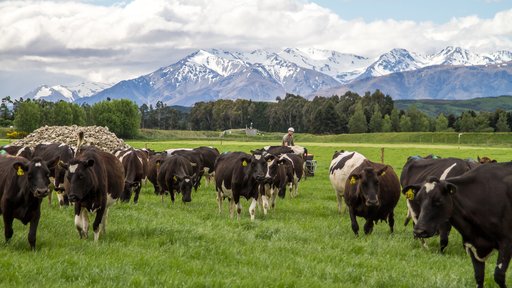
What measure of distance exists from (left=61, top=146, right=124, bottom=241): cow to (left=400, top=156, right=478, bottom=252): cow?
24.8 feet

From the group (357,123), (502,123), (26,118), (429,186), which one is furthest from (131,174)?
(502,123)

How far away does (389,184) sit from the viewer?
16.5m

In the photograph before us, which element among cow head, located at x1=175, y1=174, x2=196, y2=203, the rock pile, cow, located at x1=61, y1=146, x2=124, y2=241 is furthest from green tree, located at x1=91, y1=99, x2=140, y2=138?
cow, located at x1=61, y1=146, x2=124, y2=241

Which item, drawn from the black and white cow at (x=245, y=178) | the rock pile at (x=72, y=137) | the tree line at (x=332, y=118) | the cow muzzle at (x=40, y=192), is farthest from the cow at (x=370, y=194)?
the tree line at (x=332, y=118)

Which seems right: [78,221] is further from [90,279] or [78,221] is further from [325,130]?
[325,130]

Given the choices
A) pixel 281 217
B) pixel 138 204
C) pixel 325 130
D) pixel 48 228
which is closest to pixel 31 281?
pixel 48 228

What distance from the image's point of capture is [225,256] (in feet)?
40.5

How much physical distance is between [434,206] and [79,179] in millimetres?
8010

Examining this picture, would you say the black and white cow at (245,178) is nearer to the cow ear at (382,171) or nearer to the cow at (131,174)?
the cow ear at (382,171)

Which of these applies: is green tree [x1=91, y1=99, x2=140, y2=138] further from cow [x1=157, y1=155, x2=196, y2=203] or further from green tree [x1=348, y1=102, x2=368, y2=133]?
cow [x1=157, y1=155, x2=196, y2=203]

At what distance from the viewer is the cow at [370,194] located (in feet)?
49.4

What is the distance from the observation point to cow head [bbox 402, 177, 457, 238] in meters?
9.64

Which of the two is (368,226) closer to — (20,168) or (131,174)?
(20,168)

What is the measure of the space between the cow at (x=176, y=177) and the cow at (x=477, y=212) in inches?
535
